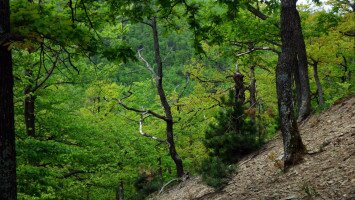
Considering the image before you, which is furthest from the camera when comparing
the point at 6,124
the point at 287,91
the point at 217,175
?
the point at 217,175

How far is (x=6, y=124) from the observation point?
5.15m

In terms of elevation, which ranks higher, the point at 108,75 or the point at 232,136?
the point at 108,75

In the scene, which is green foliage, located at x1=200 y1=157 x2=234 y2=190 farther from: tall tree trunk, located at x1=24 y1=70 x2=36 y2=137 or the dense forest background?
tall tree trunk, located at x1=24 y1=70 x2=36 y2=137

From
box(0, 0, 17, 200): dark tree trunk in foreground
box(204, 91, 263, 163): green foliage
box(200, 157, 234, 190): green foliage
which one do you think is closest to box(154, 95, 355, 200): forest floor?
box(200, 157, 234, 190): green foliage

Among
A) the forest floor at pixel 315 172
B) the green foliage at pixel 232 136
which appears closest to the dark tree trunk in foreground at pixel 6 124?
the forest floor at pixel 315 172

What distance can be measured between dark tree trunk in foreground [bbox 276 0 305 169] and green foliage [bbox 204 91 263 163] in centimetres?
546

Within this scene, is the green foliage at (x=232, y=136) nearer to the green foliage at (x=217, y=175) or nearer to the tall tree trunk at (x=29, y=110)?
the green foliage at (x=217, y=175)

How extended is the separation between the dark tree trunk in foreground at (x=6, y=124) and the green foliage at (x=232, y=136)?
888 centimetres

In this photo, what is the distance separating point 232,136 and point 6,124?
9.11 metres

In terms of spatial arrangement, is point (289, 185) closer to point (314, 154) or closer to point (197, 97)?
point (314, 154)

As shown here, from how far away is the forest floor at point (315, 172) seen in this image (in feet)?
17.6

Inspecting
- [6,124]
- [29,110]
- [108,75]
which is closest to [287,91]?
[6,124]

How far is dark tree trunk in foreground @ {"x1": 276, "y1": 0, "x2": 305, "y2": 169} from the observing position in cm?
723

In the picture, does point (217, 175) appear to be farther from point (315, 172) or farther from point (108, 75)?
point (108, 75)
